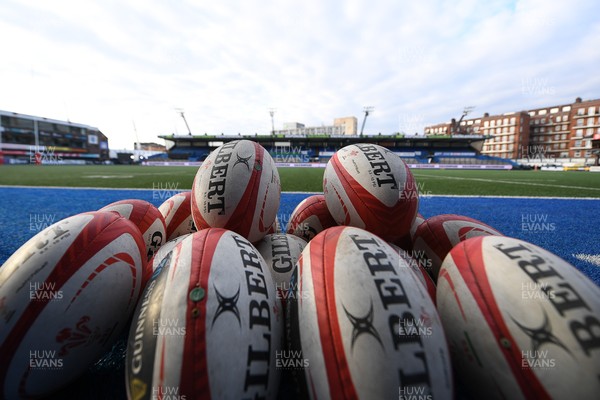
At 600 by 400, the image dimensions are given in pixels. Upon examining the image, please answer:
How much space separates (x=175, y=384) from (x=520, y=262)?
154cm

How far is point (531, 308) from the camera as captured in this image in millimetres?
1104

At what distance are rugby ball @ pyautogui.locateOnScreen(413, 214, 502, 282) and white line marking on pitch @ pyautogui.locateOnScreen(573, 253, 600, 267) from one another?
1396 mm

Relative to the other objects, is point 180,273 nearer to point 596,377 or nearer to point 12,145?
point 596,377

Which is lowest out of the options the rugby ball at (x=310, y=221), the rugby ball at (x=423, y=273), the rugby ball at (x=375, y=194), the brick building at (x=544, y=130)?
the rugby ball at (x=423, y=273)

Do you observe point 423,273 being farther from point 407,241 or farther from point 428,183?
point 428,183

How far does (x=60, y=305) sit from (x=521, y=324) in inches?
77.6

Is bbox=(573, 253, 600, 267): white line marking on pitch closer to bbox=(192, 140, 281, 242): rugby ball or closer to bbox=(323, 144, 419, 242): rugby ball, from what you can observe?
bbox=(323, 144, 419, 242): rugby ball

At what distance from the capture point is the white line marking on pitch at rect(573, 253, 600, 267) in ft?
8.77

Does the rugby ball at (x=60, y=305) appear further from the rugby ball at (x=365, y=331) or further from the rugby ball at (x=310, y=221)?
the rugby ball at (x=310, y=221)

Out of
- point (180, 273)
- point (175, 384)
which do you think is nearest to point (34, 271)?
point (180, 273)

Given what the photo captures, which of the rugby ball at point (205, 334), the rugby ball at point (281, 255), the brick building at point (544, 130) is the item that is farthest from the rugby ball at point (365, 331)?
the brick building at point (544, 130)

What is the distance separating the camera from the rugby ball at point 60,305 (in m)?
1.15

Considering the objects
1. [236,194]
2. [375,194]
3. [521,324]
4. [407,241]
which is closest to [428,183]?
[407,241]

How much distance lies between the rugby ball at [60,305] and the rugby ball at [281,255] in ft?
2.74
